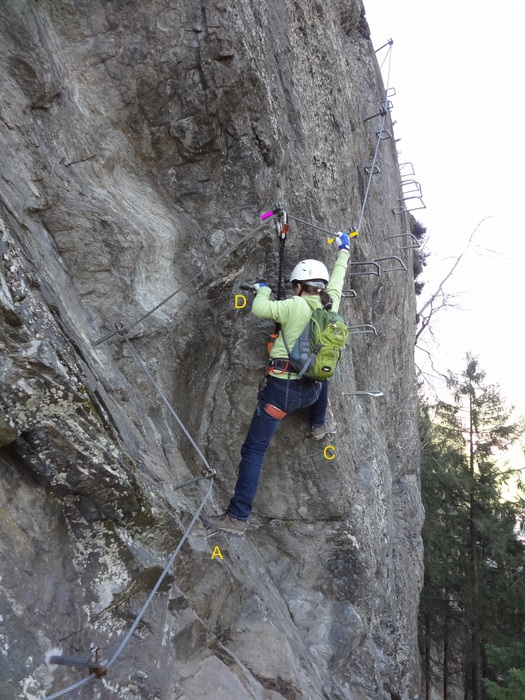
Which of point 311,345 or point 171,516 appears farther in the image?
point 311,345

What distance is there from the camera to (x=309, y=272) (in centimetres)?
499

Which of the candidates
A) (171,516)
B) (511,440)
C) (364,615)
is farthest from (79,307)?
(511,440)

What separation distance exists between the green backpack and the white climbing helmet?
473 mm

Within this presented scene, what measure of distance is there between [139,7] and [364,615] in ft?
21.7

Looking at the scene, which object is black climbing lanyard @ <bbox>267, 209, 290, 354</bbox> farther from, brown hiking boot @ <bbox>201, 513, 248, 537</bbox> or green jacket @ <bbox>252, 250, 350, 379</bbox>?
brown hiking boot @ <bbox>201, 513, 248, 537</bbox>

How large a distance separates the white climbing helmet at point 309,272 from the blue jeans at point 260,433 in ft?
3.22

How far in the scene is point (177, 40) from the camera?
4840mm

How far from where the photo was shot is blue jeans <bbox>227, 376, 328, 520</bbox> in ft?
15.2

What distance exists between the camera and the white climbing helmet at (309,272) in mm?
4980

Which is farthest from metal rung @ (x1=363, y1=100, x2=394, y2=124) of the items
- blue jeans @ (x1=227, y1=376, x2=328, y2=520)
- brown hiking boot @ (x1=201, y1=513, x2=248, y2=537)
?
brown hiking boot @ (x1=201, y1=513, x2=248, y2=537)

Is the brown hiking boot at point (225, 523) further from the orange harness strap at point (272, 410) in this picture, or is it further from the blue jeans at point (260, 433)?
the orange harness strap at point (272, 410)

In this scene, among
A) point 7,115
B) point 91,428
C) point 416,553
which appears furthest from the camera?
point 416,553

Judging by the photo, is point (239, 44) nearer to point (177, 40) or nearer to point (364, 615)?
point (177, 40)

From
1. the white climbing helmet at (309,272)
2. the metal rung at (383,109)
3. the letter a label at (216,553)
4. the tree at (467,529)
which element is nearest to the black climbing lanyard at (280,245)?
the white climbing helmet at (309,272)
